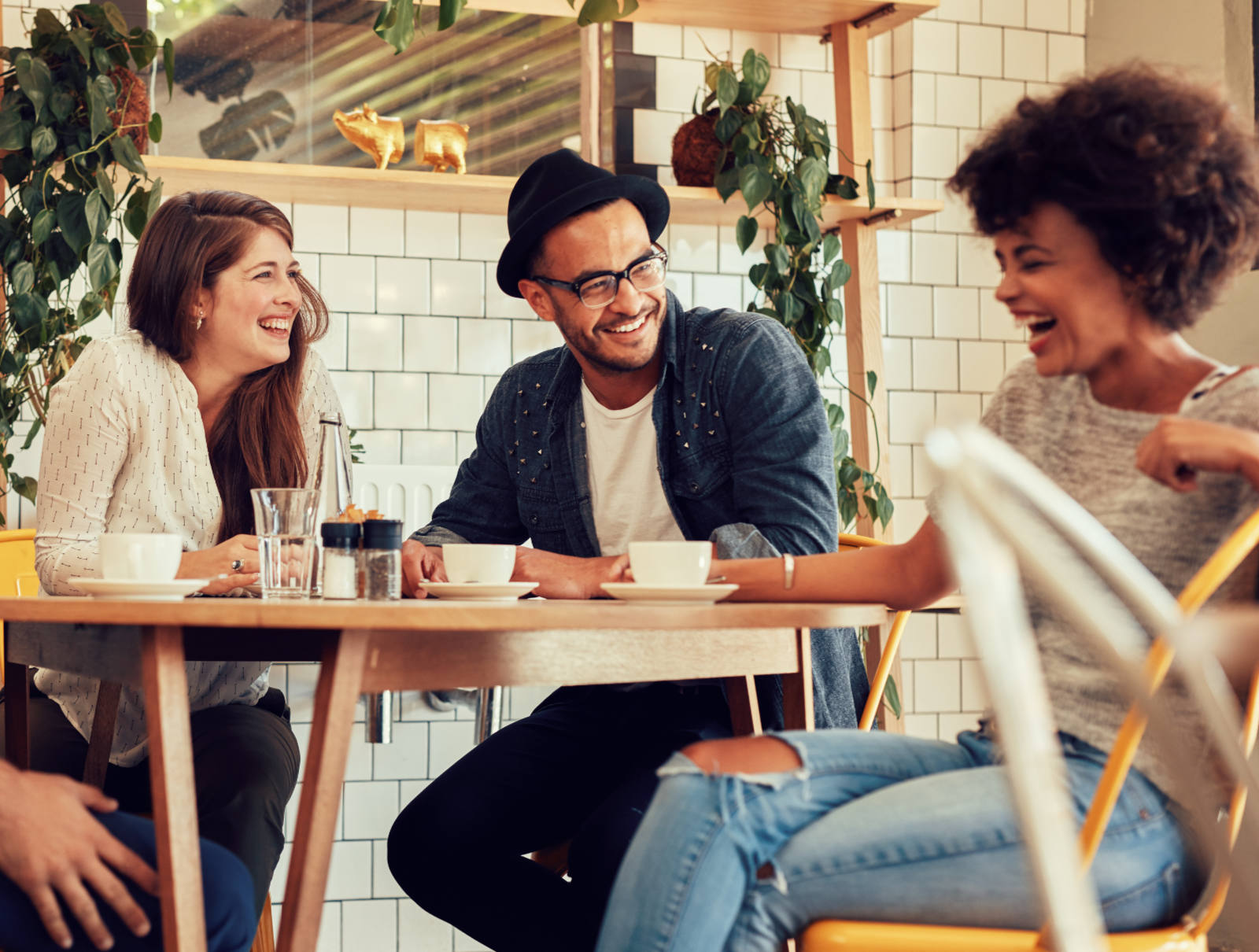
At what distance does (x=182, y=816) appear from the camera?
117 cm

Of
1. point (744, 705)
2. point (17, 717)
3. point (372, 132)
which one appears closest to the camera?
point (744, 705)

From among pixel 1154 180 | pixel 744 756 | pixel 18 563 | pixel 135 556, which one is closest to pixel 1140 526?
pixel 1154 180

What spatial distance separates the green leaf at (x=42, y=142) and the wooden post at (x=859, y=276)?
6.45 ft

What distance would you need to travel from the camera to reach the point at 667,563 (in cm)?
143

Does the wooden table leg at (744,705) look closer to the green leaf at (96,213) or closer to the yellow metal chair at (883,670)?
the yellow metal chair at (883,670)

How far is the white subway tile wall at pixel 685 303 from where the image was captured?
3439 mm

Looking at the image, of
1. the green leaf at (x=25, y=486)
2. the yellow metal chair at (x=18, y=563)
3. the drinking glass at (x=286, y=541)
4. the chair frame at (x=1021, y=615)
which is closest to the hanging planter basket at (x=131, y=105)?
the green leaf at (x=25, y=486)

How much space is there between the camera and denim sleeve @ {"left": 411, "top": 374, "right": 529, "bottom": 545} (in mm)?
2336

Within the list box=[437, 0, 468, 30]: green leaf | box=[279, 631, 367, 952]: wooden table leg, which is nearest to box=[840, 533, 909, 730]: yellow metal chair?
box=[279, 631, 367, 952]: wooden table leg

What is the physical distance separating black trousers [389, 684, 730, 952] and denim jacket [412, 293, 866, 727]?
19 cm

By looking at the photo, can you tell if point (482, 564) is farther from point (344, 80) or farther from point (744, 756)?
point (344, 80)

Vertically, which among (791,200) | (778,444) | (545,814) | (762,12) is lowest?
(545,814)

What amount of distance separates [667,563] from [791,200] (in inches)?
80.8

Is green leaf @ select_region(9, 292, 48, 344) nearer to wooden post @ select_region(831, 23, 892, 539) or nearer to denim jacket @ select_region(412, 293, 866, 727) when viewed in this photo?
denim jacket @ select_region(412, 293, 866, 727)
